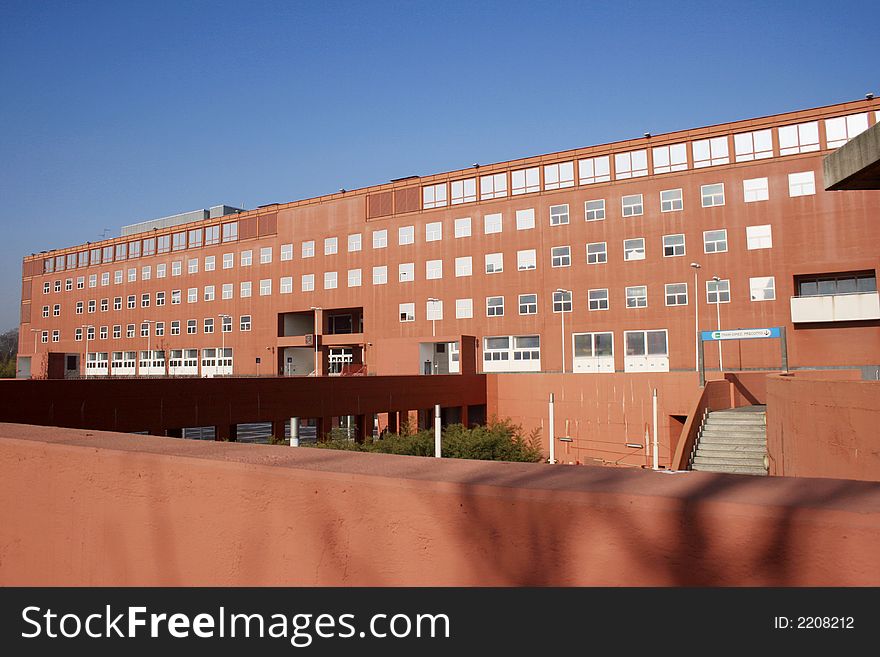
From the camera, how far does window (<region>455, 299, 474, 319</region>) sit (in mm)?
46750

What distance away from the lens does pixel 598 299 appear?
42562mm

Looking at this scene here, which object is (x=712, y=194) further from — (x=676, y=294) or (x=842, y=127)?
(x=842, y=127)

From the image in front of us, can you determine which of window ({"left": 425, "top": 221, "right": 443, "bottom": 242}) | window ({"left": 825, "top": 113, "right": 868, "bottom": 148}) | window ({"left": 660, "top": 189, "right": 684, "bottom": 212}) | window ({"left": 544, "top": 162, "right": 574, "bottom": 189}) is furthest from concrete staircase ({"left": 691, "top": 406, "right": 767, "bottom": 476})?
window ({"left": 425, "top": 221, "right": 443, "bottom": 242})

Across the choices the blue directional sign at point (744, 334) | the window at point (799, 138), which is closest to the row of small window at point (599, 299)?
the window at point (799, 138)

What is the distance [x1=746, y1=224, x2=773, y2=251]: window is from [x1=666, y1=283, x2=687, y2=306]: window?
13.7 ft

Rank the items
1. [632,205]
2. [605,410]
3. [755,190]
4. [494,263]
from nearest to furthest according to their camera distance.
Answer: [605,410] < [755,190] < [632,205] < [494,263]

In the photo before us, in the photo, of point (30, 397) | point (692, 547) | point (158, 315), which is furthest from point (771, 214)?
point (158, 315)

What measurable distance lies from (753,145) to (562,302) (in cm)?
1408

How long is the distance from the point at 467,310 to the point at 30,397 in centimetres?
3295

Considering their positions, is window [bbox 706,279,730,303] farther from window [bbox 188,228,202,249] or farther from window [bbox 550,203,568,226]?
window [bbox 188,228,202,249]

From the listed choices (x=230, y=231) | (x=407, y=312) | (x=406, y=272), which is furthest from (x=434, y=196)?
(x=230, y=231)
